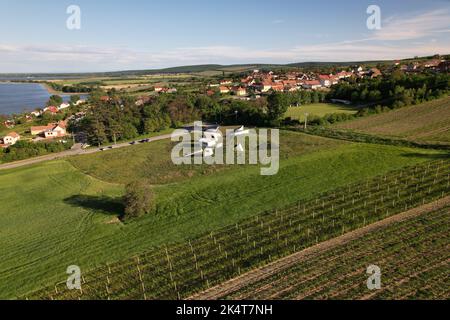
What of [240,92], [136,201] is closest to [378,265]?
[136,201]

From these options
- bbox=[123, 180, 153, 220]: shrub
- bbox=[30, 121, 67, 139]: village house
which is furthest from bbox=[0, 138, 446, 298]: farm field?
bbox=[30, 121, 67, 139]: village house

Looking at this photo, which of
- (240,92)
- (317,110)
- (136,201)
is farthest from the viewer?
(240,92)

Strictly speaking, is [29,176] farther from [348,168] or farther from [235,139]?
[348,168]

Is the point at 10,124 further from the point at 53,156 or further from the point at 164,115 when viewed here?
the point at 164,115

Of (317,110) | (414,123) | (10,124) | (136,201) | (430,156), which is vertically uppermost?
(317,110)

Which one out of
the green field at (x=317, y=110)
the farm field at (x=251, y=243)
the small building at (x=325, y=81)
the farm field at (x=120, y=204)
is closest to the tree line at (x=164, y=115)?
the green field at (x=317, y=110)

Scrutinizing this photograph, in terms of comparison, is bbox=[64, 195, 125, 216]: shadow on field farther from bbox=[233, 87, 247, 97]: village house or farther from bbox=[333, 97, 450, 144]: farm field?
bbox=[233, 87, 247, 97]: village house
